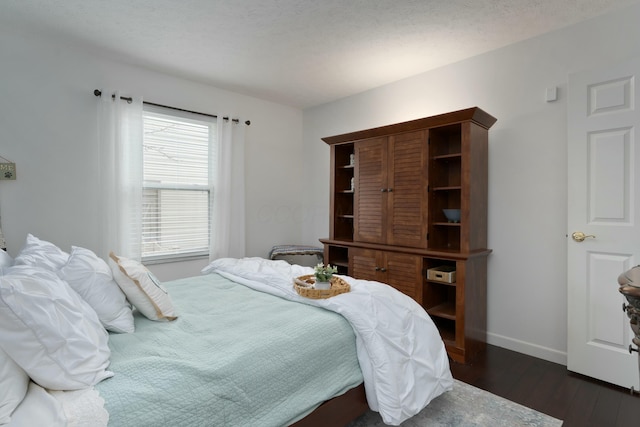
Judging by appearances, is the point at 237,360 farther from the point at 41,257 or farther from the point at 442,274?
the point at 442,274

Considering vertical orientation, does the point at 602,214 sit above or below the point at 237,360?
above

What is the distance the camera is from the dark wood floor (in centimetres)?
196

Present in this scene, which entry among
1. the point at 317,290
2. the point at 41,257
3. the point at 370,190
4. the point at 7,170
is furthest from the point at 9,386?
the point at 370,190

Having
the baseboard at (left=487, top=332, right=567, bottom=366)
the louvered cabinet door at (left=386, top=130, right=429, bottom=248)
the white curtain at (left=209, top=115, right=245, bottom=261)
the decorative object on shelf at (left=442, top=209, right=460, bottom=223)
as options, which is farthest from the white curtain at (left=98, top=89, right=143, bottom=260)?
the baseboard at (left=487, top=332, right=567, bottom=366)

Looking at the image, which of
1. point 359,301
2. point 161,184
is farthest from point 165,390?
point 161,184

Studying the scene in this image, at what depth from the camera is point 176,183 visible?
357cm

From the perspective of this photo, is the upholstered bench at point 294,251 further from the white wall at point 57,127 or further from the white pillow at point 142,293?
the white pillow at point 142,293

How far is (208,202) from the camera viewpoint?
3842 mm

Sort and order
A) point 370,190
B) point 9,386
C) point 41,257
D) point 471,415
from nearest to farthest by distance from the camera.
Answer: point 9,386
point 41,257
point 471,415
point 370,190

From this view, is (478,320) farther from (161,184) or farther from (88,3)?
(88,3)

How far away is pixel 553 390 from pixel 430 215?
149 cm

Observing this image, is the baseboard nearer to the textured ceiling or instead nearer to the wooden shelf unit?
the wooden shelf unit

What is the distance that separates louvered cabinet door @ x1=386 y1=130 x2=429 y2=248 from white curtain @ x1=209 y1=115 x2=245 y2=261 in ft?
5.81

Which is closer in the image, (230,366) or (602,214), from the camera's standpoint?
(230,366)
